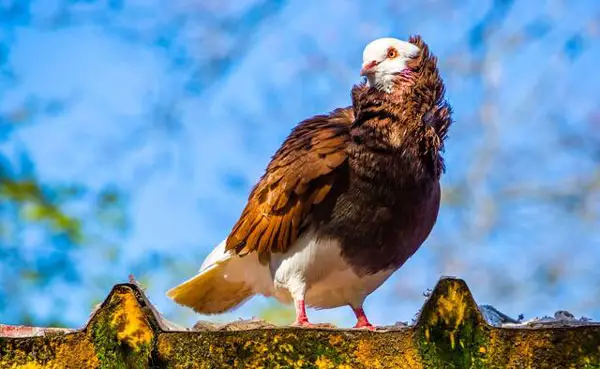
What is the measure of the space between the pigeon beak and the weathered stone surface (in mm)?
2139

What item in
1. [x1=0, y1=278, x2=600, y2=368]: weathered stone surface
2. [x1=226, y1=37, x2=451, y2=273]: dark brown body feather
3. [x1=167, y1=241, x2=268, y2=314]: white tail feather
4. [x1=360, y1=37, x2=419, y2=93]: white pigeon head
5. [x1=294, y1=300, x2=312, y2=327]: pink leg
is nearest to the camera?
[x1=0, y1=278, x2=600, y2=368]: weathered stone surface

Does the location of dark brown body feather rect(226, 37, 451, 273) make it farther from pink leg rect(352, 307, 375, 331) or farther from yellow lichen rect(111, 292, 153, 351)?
yellow lichen rect(111, 292, 153, 351)

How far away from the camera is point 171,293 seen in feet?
14.6

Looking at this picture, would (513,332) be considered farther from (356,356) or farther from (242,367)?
(242,367)

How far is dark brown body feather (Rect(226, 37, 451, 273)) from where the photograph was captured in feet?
12.5

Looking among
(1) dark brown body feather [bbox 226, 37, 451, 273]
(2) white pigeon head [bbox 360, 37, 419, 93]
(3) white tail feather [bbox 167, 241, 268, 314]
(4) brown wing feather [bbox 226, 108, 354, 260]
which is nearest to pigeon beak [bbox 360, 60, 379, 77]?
(2) white pigeon head [bbox 360, 37, 419, 93]

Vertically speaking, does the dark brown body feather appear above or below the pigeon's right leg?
above

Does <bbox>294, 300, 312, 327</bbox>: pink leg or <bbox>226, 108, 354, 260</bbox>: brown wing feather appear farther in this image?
<bbox>226, 108, 354, 260</bbox>: brown wing feather

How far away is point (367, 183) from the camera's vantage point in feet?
12.5

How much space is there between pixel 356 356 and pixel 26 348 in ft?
2.67

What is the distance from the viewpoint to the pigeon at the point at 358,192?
381 cm


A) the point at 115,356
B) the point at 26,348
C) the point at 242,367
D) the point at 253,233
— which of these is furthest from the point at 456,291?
the point at 253,233

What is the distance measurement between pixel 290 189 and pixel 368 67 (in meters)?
0.74

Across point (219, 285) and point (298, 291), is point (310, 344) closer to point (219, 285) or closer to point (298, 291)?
point (298, 291)
